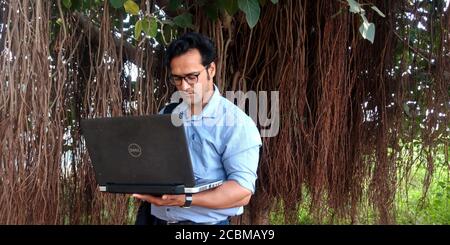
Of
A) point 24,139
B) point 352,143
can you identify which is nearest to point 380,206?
point 352,143

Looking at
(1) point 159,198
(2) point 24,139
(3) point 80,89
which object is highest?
(3) point 80,89

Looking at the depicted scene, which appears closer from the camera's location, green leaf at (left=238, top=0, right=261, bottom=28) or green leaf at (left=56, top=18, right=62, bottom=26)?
green leaf at (left=238, top=0, right=261, bottom=28)

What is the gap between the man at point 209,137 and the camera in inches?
39.0

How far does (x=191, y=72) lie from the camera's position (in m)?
1.05

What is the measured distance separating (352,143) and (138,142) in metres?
1.04

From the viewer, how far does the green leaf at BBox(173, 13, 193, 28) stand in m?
1.39

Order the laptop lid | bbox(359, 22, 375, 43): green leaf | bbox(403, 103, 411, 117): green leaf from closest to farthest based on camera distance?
the laptop lid
bbox(359, 22, 375, 43): green leaf
bbox(403, 103, 411, 117): green leaf

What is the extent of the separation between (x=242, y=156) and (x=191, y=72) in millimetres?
220

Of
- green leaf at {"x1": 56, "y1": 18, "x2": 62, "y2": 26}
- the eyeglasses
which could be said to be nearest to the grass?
the eyeglasses

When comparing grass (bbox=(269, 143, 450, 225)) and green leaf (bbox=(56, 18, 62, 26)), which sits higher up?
green leaf (bbox=(56, 18, 62, 26))

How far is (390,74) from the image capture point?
5.60 ft

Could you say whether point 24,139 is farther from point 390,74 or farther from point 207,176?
point 390,74

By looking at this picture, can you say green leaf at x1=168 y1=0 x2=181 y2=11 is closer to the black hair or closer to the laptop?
the black hair

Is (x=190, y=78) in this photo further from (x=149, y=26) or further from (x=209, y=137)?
(x=149, y=26)
